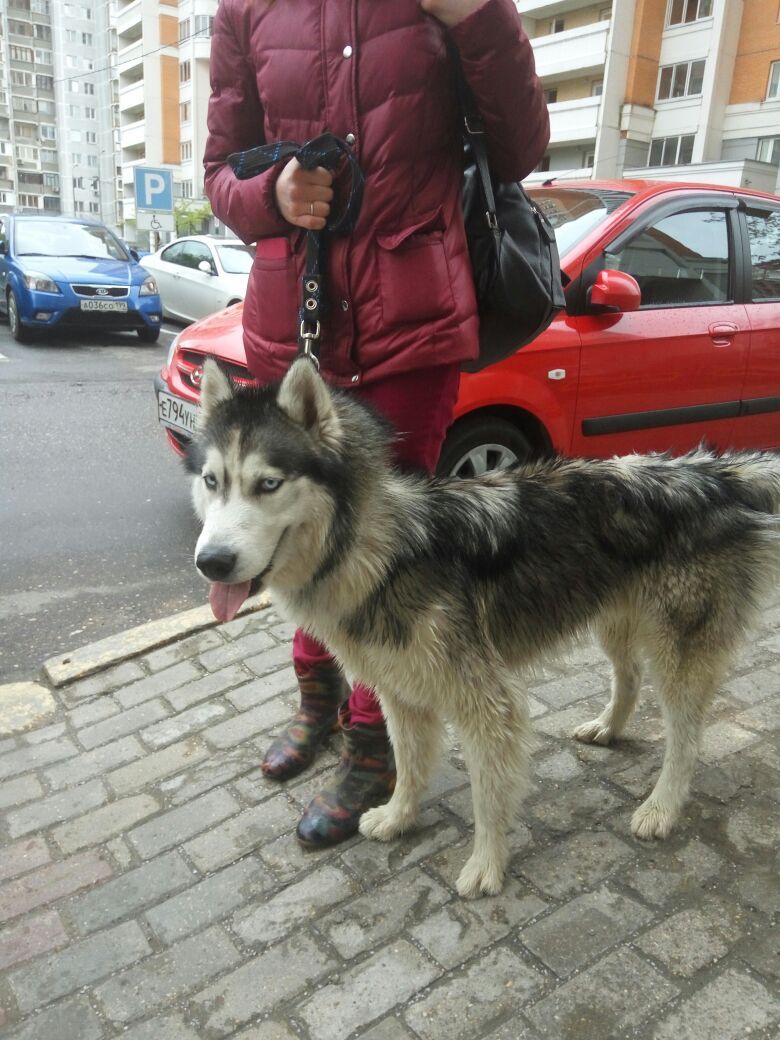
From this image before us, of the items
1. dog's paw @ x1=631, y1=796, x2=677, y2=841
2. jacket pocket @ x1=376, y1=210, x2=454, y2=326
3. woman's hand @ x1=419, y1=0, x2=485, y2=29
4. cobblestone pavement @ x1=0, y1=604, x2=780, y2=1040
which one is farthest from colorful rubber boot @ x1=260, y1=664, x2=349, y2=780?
woman's hand @ x1=419, y1=0, x2=485, y2=29

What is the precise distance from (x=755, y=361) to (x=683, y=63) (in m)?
37.4

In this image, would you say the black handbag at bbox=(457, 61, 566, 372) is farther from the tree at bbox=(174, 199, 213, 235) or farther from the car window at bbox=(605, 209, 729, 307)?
the tree at bbox=(174, 199, 213, 235)

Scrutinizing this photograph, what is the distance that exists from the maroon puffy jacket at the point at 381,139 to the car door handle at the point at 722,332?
3.16 m

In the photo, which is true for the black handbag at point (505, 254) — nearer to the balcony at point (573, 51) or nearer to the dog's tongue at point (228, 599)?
the dog's tongue at point (228, 599)

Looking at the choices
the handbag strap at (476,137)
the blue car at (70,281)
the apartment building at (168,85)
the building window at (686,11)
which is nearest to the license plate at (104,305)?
the blue car at (70,281)

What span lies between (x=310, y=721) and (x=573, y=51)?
1611 inches

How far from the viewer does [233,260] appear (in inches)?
512

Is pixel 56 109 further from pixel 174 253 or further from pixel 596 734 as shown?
pixel 596 734

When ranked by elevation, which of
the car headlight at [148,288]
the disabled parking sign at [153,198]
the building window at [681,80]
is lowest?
the car headlight at [148,288]

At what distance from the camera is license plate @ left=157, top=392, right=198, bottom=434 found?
506cm

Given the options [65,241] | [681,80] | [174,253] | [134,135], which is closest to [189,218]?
[134,135]

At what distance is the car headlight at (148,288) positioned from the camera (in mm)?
12922

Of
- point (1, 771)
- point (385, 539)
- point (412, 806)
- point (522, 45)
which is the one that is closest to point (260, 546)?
point (385, 539)

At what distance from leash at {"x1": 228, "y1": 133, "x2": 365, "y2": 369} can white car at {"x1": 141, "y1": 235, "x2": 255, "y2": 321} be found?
32.7 feet
